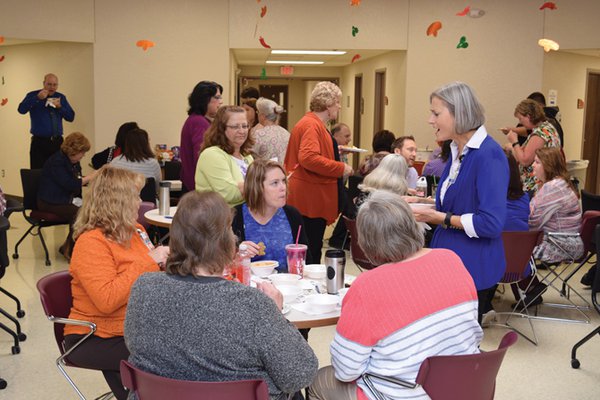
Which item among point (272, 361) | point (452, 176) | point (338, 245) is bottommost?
point (338, 245)

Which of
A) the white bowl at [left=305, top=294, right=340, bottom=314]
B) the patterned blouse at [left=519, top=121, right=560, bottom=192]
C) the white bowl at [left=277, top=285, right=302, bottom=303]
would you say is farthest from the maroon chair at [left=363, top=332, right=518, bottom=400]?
the patterned blouse at [left=519, top=121, right=560, bottom=192]

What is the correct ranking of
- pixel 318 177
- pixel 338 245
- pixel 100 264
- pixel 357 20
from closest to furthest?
pixel 100 264
pixel 318 177
pixel 338 245
pixel 357 20

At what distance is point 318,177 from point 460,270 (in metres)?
2.95

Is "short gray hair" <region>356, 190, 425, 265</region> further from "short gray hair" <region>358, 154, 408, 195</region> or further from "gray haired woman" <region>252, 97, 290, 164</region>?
"gray haired woman" <region>252, 97, 290, 164</region>

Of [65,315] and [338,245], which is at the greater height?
[65,315]

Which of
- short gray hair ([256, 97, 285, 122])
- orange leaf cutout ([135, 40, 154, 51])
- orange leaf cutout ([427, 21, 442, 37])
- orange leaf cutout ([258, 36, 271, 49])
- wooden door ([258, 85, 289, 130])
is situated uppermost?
orange leaf cutout ([427, 21, 442, 37])

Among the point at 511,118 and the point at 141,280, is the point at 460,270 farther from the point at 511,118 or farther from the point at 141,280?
the point at 511,118

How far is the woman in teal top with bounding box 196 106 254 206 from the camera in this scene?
422 centimetres

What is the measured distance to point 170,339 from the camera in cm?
197

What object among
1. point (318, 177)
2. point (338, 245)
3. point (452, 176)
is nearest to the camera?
point (452, 176)

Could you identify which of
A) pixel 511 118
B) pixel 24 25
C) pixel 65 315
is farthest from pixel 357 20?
pixel 65 315

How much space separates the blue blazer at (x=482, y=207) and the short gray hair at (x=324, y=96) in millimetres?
2057

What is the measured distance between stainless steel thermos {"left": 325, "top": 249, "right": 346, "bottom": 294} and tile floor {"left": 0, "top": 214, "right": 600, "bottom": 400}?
4.99 feet

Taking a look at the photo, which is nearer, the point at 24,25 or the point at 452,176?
the point at 452,176
